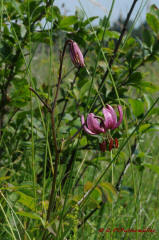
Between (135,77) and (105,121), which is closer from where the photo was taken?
(105,121)

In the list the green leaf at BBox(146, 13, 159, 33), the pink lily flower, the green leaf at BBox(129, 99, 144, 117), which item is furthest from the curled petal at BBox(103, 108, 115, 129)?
the green leaf at BBox(146, 13, 159, 33)

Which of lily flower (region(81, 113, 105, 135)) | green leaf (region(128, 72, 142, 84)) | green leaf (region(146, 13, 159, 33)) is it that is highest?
green leaf (region(146, 13, 159, 33))

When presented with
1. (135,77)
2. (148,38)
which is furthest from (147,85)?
(148,38)

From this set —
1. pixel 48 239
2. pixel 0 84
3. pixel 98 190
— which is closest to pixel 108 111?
pixel 98 190

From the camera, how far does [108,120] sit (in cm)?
79

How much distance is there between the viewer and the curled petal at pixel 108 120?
778 mm

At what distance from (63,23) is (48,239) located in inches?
27.1

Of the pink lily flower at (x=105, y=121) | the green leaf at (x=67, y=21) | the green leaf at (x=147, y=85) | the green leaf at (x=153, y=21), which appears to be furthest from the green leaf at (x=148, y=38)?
the pink lily flower at (x=105, y=121)

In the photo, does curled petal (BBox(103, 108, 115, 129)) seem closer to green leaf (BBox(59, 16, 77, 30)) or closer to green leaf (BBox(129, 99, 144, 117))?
green leaf (BBox(129, 99, 144, 117))

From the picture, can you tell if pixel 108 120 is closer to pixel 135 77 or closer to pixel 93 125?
pixel 93 125

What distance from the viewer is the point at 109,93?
1121 millimetres

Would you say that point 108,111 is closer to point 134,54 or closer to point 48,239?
point 48,239

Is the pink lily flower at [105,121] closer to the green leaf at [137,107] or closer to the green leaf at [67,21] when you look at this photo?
the green leaf at [137,107]

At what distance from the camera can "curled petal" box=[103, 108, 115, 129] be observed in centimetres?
78
